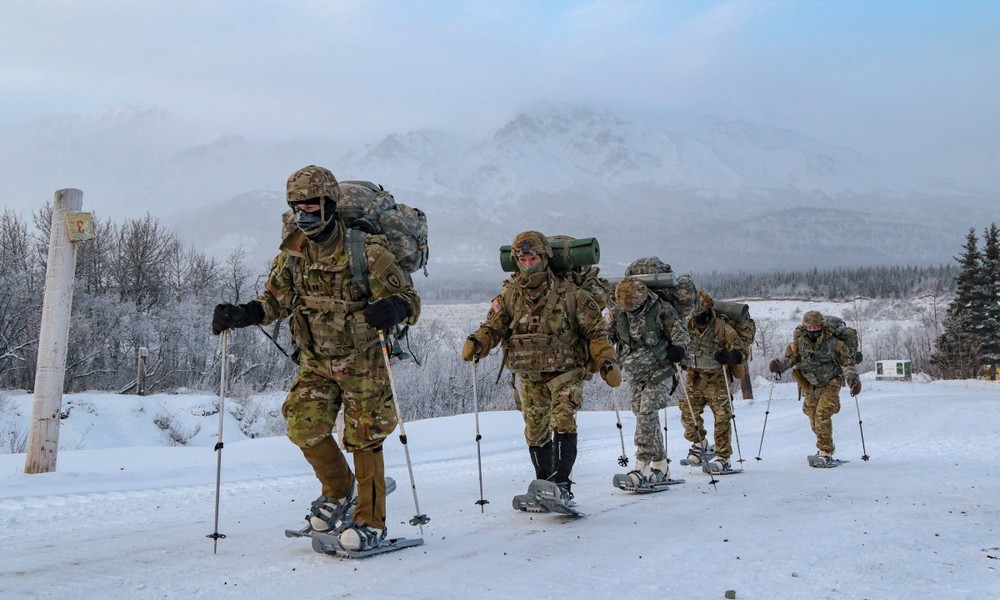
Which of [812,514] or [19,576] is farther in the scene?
[812,514]

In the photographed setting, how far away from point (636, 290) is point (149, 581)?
709cm

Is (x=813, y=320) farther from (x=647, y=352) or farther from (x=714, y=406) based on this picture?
(x=647, y=352)

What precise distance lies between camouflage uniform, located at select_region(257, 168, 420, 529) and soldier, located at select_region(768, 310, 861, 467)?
9571 millimetres

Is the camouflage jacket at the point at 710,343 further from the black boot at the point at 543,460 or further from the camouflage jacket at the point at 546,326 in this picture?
the black boot at the point at 543,460

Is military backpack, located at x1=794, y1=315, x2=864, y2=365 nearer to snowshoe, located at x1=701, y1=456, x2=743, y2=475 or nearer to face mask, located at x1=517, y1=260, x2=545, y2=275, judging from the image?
snowshoe, located at x1=701, y1=456, x2=743, y2=475

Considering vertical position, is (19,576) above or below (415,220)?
below

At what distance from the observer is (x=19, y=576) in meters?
5.11

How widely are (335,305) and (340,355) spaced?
1.24 ft

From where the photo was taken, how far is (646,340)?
429 inches

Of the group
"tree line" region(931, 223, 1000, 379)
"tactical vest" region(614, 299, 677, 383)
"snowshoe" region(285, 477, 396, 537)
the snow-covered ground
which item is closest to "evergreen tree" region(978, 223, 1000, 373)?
"tree line" region(931, 223, 1000, 379)

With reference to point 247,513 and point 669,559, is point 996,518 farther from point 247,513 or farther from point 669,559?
point 247,513

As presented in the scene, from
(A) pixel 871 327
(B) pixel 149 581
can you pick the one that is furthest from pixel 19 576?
(A) pixel 871 327

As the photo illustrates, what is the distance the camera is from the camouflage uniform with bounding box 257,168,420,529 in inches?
233

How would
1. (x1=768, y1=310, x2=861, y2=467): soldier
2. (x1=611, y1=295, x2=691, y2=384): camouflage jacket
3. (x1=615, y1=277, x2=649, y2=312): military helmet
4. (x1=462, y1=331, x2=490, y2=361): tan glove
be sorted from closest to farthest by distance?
(x1=462, y1=331, x2=490, y2=361): tan glove → (x1=615, y1=277, x2=649, y2=312): military helmet → (x1=611, y1=295, x2=691, y2=384): camouflage jacket → (x1=768, y1=310, x2=861, y2=467): soldier
